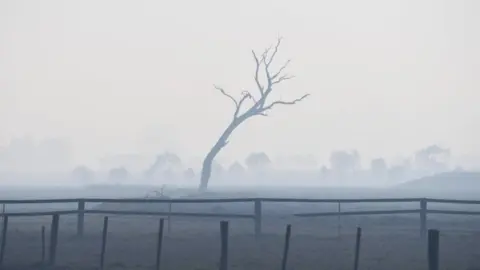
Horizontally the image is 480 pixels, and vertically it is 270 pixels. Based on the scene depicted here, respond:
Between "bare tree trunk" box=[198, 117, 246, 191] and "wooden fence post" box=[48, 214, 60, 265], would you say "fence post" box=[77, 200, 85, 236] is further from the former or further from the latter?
"bare tree trunk" box=[198, 117, 246, 191]

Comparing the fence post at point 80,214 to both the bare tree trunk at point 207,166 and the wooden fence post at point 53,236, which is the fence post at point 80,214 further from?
the bare tree trunk at point 207,166

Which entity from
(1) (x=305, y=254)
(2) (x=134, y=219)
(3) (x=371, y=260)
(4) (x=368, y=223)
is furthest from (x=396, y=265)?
(2) (x=134, y=219)

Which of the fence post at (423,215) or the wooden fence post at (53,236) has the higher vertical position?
the fence post at (423,215)

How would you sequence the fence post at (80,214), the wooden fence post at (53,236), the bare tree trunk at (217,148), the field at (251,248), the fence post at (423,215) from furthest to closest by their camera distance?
the bare tree trunk at (217,148) → the fence post at (423,215) → the fence post at (80,214) → the field at (251,248) → the wooden fence post at (53,236)

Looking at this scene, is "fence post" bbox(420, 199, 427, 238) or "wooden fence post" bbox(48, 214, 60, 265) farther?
"fence post" bbox(420, 199, 427, 238)

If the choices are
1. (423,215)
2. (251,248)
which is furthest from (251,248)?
(423,215)

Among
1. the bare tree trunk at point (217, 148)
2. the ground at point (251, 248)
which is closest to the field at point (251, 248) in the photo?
the ground at point (251, 248)

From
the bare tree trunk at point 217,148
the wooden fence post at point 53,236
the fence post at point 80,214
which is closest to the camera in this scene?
the wooden fence post at point 53,236

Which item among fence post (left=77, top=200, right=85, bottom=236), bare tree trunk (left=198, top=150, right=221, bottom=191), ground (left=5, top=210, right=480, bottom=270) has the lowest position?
ground (left=5, top=210, right=480, bottom=270)

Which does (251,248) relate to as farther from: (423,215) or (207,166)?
(207,166)

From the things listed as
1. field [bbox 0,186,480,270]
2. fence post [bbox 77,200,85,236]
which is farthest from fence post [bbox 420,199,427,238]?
fence post [bbox 77,200,85,236]

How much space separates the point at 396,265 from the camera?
59.0 feet

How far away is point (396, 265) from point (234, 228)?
34.9 ft

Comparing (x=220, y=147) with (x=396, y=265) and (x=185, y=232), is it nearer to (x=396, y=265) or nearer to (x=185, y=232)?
(x=185, y=232)
